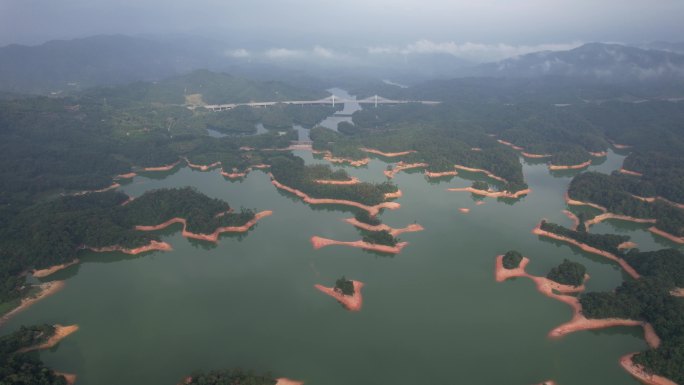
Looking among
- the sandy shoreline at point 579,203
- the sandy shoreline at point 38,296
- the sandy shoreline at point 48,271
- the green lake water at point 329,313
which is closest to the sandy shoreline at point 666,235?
the green lake water at point 329,313

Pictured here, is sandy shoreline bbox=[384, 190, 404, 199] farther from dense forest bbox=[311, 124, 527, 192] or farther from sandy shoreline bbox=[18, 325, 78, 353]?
sandy shoreline bbox=[18, 325, 78, 353]

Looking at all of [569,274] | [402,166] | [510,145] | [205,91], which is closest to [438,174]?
[402,166]

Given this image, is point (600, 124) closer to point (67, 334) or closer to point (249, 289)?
point (249, 289)

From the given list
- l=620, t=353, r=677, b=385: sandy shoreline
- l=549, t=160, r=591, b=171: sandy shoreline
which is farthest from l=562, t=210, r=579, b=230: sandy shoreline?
l=620, t=353, r=677, b=385: sandy shoreline

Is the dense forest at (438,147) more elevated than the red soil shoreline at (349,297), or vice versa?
the dense forest at (438,147)

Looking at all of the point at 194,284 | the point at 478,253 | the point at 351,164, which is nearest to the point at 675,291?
Answer: the point at 478,253

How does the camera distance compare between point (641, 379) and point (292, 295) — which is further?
point (292, 295)

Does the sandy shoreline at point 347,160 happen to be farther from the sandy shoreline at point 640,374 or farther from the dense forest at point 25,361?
the dense forest at point 25,361
